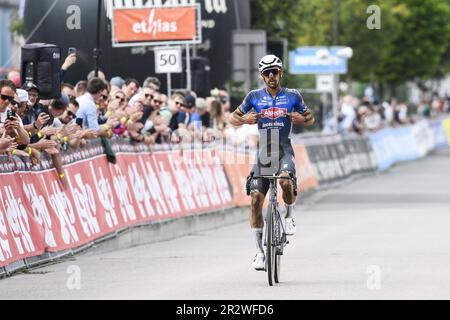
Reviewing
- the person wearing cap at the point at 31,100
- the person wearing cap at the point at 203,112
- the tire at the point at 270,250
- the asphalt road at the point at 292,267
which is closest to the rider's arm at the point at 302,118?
the tire at the point at 270,250

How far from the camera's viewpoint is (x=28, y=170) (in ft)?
51.3

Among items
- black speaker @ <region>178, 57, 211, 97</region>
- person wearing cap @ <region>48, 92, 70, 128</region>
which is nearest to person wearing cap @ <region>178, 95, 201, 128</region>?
black speaker @ <region>178, 57, 211, 97</region>

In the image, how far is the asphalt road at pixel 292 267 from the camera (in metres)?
12.7

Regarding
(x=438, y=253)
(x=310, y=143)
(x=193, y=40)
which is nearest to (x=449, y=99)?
(x=310, y=143)

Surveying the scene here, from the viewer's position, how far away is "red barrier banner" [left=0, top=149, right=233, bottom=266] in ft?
49.4

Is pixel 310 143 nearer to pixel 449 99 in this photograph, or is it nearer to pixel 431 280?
pixel 431 280

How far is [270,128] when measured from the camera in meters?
13.9

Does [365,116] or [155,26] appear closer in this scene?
[155,26]

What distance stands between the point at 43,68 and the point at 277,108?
4.02 m

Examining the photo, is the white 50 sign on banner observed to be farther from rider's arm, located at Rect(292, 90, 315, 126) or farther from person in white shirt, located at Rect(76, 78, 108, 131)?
rider's arm, located at Rect(292, 90, 315, 126)

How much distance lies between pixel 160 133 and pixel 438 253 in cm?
591

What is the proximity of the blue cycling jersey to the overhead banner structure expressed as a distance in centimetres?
1129

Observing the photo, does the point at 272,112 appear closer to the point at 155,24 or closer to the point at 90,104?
the point at 90,104

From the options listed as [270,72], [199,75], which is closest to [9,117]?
[270,72]
